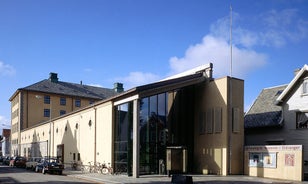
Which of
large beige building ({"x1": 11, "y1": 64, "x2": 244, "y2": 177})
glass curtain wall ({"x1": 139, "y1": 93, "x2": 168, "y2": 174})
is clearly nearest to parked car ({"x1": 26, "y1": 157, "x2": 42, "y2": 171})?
large beige building ({"x1": 11, "y1": 64, "x2": 244, "y2": 177})

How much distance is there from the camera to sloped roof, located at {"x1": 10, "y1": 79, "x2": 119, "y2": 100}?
236 ft

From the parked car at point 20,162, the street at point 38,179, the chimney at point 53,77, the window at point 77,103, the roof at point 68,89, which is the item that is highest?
the chimney at point 53,77

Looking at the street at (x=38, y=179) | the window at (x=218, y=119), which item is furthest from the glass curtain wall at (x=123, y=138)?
the window at (x=218, y=119)

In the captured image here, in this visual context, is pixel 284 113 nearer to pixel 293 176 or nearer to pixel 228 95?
pixel 228 95

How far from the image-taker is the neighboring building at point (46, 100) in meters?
70.2

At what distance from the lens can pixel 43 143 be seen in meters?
55.8

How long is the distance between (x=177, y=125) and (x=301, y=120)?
10120 mm

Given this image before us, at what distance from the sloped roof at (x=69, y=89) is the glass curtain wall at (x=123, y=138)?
147ft

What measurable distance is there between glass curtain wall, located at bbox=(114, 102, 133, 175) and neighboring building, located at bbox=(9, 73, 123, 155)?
4043cm

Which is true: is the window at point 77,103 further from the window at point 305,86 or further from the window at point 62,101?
the window at point 305,86

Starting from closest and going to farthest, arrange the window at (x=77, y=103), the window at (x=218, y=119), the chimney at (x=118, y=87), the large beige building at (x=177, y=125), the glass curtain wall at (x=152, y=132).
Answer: the large beige building at (x=177, y=125) < the glass curtain wall at (x=152, y=132) < the window at (x=218, y=119) < the window at (x=77, y=103) < the chimney at (x=118, y=87)

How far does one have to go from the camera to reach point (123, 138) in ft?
96.0

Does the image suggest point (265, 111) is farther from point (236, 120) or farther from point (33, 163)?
point (33, 163)

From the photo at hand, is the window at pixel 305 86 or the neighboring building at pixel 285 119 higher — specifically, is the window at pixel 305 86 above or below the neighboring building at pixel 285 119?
above
